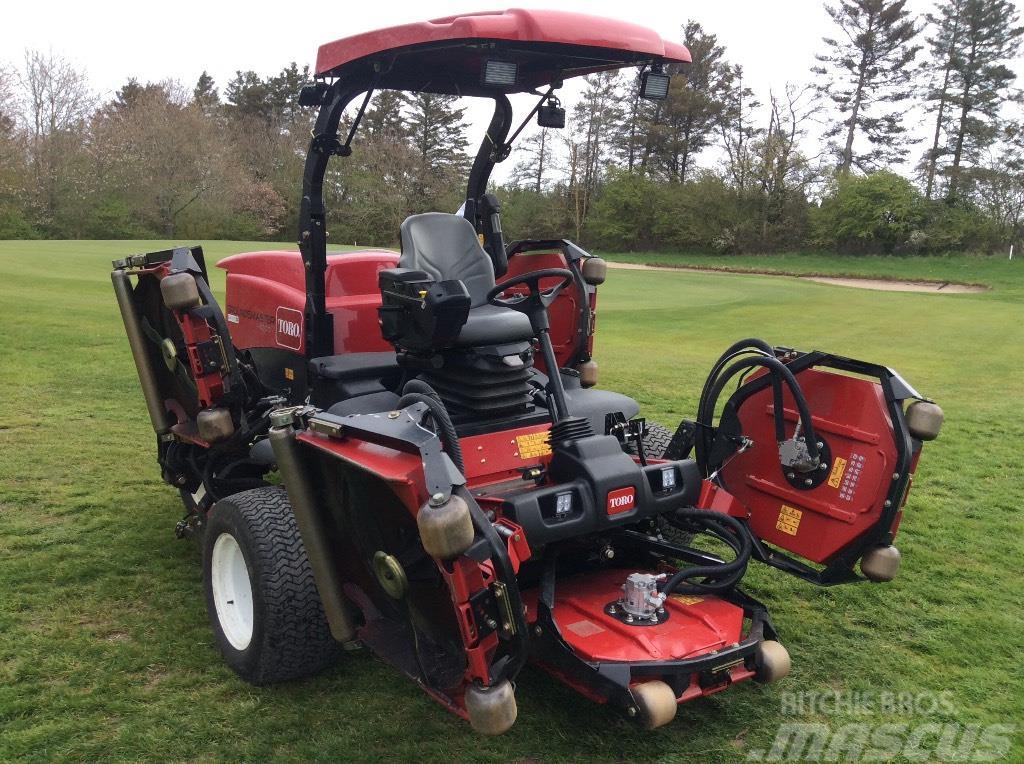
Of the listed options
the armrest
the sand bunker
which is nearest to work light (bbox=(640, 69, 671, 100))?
the armrest

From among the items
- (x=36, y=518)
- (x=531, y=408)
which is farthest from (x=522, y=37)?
(x=36, y=518)

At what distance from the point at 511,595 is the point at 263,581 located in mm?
1013

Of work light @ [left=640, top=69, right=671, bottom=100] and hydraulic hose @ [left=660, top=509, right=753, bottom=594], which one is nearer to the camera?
hydraulic hose @ [left=660, top=509, right=753, bottom=594]

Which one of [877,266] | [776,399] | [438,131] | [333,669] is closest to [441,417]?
[333,669]

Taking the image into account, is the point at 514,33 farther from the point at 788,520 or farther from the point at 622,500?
the point at 788,520

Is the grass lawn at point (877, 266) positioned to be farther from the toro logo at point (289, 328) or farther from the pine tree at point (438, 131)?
the toro logo at point (289, 328)

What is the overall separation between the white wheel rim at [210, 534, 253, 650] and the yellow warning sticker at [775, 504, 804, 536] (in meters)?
2.01

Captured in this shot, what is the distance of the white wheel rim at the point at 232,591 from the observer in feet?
10.7

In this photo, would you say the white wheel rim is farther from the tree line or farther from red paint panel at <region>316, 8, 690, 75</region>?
the tree line

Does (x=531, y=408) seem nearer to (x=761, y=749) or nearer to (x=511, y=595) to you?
(x=511, y=595)

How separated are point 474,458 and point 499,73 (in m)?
1.41

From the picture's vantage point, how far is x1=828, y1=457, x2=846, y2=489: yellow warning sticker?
323 centimetres

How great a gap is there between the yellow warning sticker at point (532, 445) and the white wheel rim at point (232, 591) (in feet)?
3.56

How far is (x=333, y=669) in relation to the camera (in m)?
3.20
